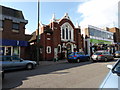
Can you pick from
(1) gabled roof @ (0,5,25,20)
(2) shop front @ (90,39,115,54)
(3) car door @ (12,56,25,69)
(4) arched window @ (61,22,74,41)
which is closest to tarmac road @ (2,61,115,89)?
(3) car door @ (12,56,25,69)

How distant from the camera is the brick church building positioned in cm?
2067

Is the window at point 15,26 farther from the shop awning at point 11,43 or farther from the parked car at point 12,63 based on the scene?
the parked car at point 12,63

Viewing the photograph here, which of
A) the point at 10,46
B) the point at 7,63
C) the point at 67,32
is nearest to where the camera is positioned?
the point at 7,63

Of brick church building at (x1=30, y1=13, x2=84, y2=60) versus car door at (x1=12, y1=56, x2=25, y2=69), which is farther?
brick church building at (x1=30, y1=13, x2=84, y2=60)

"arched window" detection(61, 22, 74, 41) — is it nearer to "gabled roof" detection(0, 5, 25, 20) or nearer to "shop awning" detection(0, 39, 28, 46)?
"gabled roof" detection(0, 5, 25, 20)

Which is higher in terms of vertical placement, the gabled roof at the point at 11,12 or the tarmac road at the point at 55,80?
the gabled roof at the point at 11,12

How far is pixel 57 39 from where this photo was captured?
72.1 ft

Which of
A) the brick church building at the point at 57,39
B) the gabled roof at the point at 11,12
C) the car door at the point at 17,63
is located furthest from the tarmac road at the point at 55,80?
the brick church building at the point at 57,39

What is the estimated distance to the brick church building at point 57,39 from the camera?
67.8 feet

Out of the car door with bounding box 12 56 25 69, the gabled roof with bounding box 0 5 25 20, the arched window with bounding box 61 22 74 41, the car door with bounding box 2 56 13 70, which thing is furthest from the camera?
the arched window with bounding box 61 22 74 41

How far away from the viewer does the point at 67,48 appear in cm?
2341

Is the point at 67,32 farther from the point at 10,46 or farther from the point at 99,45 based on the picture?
the point at 99,45

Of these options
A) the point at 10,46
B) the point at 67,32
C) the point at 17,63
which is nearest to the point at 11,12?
the point at 10,46

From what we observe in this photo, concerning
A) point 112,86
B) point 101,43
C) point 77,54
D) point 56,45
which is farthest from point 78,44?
point 112,86
